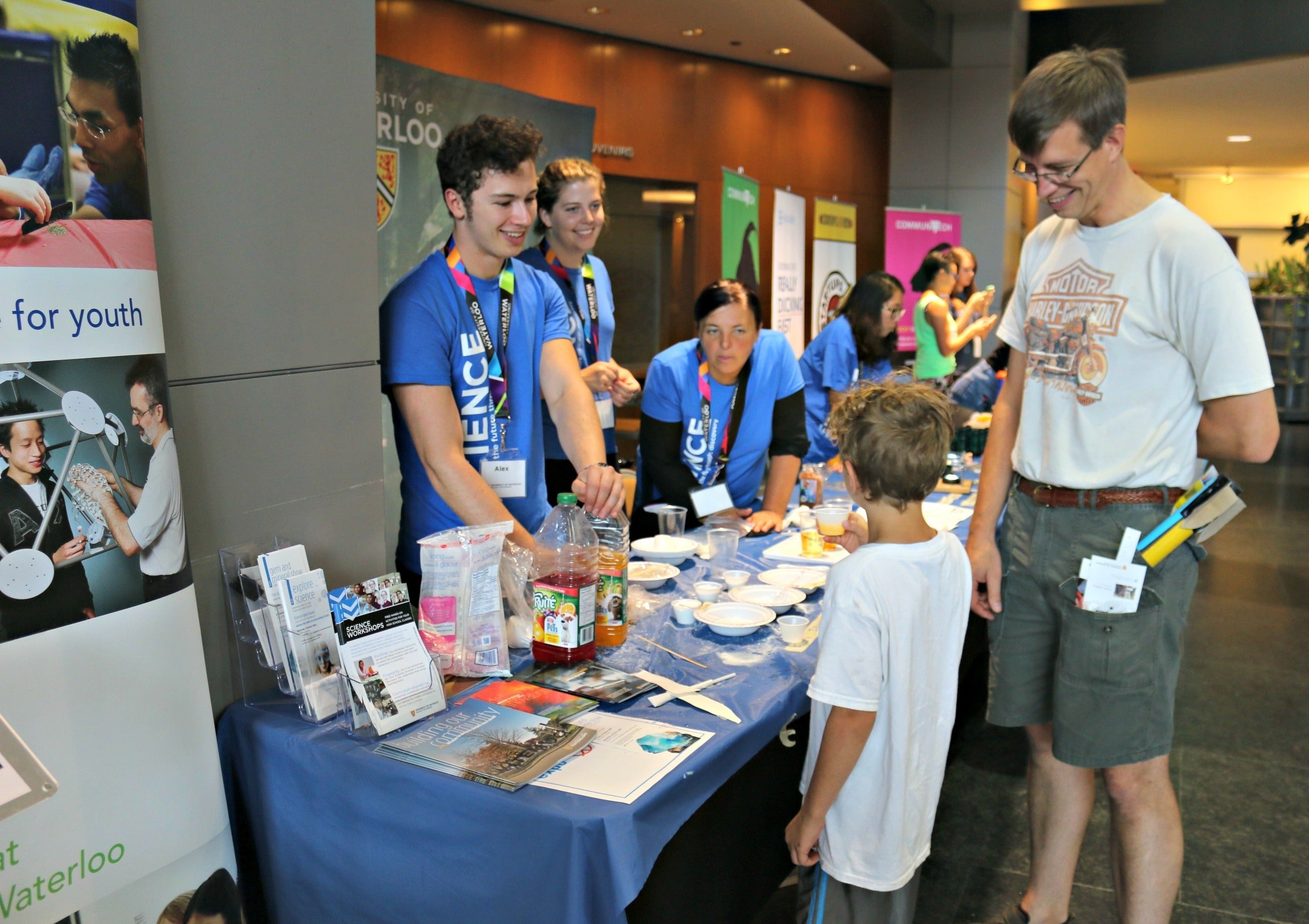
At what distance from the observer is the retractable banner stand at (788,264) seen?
22.8ft

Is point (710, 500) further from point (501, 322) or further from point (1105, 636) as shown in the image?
point (1105, 636)

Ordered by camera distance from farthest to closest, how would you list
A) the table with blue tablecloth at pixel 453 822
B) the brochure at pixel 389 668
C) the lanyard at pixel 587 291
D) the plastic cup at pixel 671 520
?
the lanyard at pixel 587 291
the plastic cup at pixel 671 520
the brochure at pixel 389 668
the table with blue tablecloth at pixel 453 822

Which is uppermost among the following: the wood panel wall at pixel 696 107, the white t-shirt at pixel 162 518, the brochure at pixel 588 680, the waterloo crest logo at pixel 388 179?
the wood panel wall at pixel 696 107

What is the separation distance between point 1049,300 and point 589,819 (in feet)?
4.42

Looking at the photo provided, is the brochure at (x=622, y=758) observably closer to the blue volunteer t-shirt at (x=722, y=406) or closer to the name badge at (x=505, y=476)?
the name badge at (x=505, y=476)

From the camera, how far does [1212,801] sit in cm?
287

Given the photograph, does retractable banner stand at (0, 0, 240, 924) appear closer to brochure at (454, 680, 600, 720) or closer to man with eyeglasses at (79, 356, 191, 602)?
man with eyeglasses at (79, 356, 191, 602)

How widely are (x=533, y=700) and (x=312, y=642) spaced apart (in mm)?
355

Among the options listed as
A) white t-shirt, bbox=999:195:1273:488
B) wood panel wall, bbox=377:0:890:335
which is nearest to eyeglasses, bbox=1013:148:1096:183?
white t-shirt, bbox=999:195:1273:488

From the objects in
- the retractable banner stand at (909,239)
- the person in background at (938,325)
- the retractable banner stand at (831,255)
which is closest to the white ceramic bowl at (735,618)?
the person in background at (938,325)

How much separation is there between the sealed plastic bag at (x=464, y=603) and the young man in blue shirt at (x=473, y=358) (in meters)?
0.24

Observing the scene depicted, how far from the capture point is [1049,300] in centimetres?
191

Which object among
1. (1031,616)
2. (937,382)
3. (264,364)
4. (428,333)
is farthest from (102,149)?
(937,382)

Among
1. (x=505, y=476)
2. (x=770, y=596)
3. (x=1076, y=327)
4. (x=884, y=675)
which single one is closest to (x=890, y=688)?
(x=884, y=675)
